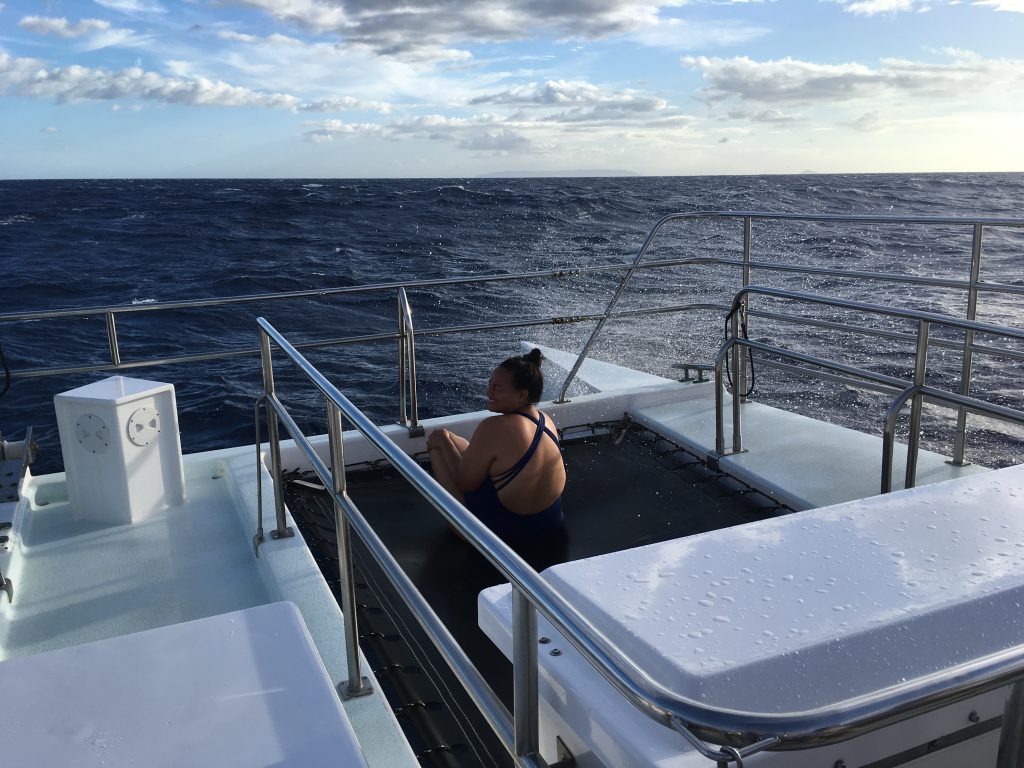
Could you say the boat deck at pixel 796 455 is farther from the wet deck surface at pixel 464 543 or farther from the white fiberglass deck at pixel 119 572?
the white fiberglass deck at pixel 119 572

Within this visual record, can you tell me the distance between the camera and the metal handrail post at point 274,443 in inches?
122

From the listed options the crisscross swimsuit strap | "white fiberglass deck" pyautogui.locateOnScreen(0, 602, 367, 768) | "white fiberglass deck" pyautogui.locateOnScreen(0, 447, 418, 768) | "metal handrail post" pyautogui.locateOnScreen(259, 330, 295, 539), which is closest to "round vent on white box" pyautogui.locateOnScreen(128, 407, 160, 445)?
"white fiberglass deck" pyautogui.locateOnScreen(0, 447, 418, 768)

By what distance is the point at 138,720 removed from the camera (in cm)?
135

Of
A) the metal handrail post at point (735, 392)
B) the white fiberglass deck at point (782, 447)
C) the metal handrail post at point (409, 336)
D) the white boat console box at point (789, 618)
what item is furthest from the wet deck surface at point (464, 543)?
the white boat console box at point (789, 618)

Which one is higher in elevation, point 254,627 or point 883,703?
point 883,703

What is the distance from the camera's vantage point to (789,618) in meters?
1.40

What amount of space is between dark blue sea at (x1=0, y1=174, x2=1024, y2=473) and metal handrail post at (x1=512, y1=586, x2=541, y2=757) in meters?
4.08

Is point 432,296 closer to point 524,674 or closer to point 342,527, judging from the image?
point 342,527

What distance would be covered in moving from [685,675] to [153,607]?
2.19 meters

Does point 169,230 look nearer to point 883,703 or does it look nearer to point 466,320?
point 466,320

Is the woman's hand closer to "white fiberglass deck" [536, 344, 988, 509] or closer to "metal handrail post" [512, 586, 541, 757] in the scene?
"white fiberglass deck" [536, 344, 988, 509]

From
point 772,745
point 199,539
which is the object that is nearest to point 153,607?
point 199,539

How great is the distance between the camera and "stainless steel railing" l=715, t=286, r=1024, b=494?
9.19 feet

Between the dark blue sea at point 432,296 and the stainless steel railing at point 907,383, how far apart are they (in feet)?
5.04
